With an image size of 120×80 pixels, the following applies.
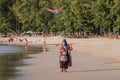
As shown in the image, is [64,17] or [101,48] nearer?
[101,48]

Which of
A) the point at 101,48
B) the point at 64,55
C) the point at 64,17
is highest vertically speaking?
the point at 64,17

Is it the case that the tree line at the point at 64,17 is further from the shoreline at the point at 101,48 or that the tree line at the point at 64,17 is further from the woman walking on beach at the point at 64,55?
the woman walking on beach at the point at 64,55

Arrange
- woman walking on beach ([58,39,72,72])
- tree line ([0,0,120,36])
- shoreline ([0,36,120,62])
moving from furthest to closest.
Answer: tree line ([0,0,120,36]) < shoreline ([0,36,120,62]) < woman walking on beach ([58,39,72,72])

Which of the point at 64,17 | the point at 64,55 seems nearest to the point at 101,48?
the point at 64,55

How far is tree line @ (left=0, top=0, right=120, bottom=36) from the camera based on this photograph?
250ft

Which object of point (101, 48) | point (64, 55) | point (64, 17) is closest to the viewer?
point (64, 55)

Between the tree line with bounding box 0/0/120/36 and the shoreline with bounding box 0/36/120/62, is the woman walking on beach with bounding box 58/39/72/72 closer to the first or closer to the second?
the shoreline with bounding box 0/36/120/62

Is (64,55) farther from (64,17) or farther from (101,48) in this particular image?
(64,17)

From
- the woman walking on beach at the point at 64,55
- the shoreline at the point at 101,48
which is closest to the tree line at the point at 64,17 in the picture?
the shoreline at the point at 101,48

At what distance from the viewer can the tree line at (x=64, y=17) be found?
76312 millimetres

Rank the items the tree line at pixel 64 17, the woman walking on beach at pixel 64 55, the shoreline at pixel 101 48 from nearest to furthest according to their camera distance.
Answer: the woman walking on beach at pixel 64 55
the shoreline at pixel 101 48
the tree line at pixel 64 17

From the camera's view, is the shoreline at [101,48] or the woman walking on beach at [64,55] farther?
the shoreline at [101,48]

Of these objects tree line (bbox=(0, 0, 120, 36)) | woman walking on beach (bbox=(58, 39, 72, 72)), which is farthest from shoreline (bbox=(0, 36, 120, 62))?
tree line (bbox=(0, 0, 120, 36))

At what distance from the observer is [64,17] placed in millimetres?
88875
